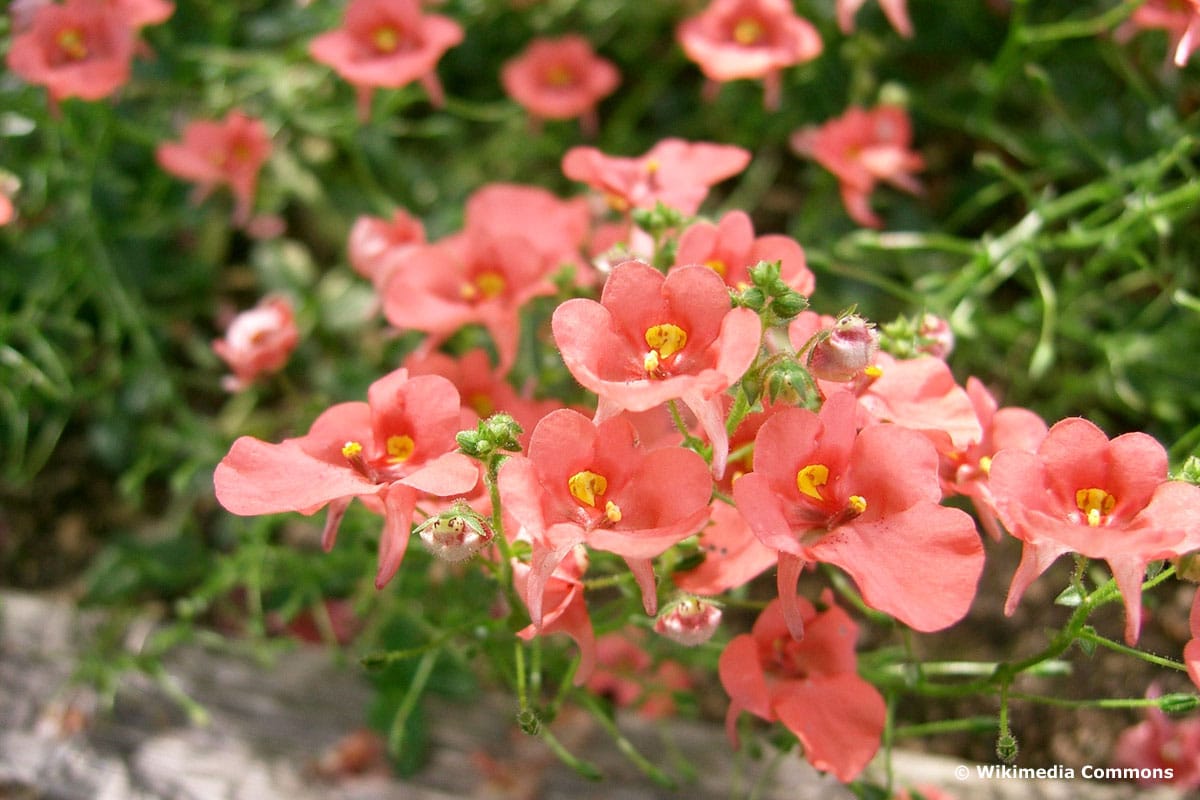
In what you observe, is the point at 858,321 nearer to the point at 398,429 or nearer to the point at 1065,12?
the point at 398,429

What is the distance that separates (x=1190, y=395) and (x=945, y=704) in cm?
58

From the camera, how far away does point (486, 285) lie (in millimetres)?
1215

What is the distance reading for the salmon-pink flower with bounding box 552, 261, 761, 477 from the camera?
785 millimetres

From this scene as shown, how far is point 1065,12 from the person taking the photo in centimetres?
169

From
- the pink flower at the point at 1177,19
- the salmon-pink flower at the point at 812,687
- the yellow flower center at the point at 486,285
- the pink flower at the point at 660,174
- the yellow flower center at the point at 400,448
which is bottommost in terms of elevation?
the salmon-pink flower at the point at 812,687

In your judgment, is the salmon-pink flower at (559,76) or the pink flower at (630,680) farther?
the salmon-pink flower at (559,76)

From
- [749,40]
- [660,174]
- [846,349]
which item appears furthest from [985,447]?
[749,40]

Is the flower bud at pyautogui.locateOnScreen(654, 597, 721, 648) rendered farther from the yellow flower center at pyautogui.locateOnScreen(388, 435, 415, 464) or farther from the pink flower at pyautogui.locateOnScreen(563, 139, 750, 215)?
the pink flower at pyautogui.locateOnScreen(563, 139, 750, 215)

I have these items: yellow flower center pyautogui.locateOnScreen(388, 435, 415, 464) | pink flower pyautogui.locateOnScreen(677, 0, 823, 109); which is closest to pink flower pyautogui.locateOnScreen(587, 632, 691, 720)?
yellow flower center pyautogui.locateOnScreen(388, 435, 415, 464)

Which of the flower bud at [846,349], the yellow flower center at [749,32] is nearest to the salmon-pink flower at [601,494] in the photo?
the flower bud at [846,349]

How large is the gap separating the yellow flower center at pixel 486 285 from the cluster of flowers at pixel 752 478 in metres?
0.27

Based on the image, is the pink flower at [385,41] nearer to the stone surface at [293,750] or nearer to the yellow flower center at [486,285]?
the yellow flower center at [486,285]

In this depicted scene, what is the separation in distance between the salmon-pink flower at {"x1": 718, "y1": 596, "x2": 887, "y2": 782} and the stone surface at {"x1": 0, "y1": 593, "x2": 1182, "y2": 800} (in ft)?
1.03

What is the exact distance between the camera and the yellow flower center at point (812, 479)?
2.79 ft
